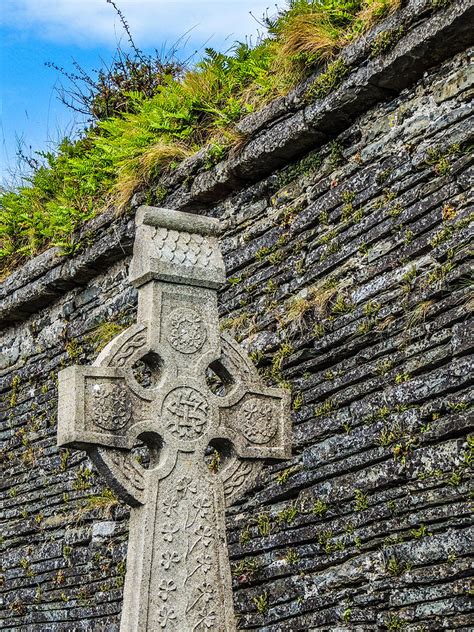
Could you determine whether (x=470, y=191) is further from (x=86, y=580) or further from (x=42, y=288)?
(x=42, y=288)

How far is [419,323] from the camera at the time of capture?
5973 millimetres

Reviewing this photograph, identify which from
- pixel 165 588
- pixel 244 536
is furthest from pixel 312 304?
pixel 165 588

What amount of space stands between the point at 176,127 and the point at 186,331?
4.40 m

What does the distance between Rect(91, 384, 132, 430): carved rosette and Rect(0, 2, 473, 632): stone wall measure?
190cm

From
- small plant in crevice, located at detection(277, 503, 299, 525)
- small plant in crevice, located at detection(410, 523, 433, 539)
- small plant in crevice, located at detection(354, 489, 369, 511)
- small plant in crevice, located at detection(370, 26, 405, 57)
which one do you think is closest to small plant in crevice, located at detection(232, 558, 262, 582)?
small plant in crevice, located at detection(277, 503, 299, 525)

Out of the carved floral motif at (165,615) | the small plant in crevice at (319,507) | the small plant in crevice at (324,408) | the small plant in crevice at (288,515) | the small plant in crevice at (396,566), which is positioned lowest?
the carved floral motif at (165,615)

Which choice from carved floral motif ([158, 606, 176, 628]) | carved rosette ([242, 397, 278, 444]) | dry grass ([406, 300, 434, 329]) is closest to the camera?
carved floral motif ([158, 606, 176, 628])

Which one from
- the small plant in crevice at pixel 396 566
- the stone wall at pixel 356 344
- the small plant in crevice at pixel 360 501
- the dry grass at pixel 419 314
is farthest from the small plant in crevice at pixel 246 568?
the dry grass at pixel 419 314

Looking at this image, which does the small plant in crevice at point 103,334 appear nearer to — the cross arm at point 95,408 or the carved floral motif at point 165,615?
the cross arm at point 95,408

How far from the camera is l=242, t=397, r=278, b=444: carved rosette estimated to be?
184 inches

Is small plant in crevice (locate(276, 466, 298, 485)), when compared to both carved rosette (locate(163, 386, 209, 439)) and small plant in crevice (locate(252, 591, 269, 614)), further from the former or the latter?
carved rosette (locate(163, 386, 209, 439))

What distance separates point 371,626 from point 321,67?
11.1 ft

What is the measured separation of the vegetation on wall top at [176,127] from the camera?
7160 mm

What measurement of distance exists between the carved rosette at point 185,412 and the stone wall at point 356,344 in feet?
5.13
